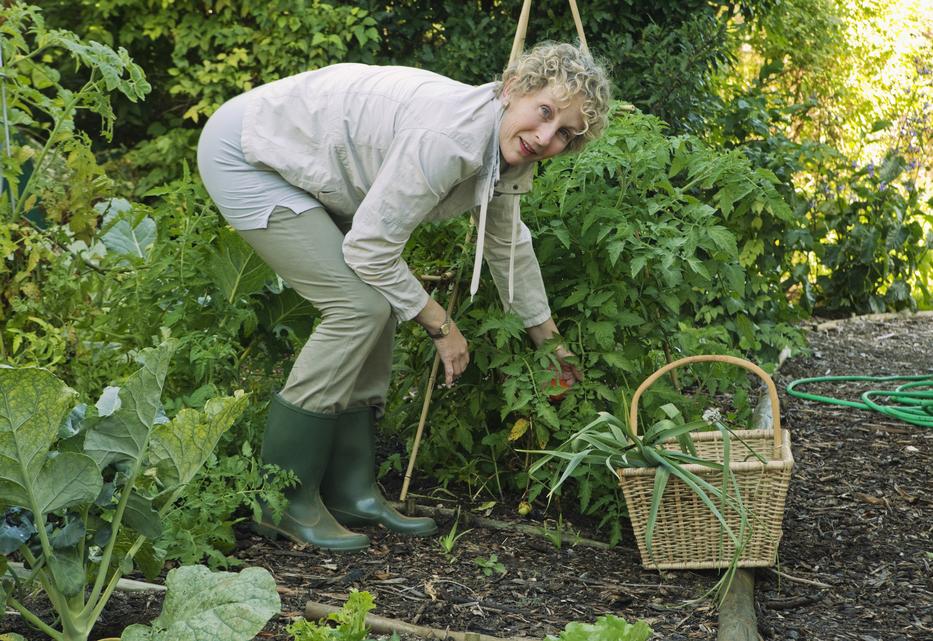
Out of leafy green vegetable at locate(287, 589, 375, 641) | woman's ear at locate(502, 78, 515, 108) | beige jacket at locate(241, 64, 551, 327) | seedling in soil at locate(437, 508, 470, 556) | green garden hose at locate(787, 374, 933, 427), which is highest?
woman's ear at locate(502, 78, 515, 108)

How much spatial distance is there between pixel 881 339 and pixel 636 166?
396 cm

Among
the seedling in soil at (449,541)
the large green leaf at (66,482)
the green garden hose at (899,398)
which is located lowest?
the seedling in soil at (449,541)

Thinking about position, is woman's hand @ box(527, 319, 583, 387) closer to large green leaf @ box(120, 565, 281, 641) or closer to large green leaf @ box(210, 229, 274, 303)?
large green leaf @ box(210, 229, 274, 303)

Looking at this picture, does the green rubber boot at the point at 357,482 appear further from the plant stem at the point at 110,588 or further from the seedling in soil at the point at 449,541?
the plant stem at the point at 110,588

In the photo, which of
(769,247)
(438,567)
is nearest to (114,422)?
(438,567)

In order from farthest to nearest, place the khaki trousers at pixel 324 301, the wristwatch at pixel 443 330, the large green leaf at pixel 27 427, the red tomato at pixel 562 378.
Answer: the red tomato at pixel 562 378, the wristwatch at pixel 443 330, the khaki trousers at pixel 324 301, the large green leaf at pixel 27 427

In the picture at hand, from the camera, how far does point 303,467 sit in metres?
2.92

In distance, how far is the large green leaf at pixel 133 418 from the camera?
80.5 inches

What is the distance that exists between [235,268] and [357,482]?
0.72 m

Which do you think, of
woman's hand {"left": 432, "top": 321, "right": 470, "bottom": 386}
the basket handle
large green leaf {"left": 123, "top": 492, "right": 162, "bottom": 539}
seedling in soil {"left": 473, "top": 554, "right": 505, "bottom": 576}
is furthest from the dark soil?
woman's hand {"left": 432, "top": 321, "right": 470, "bottom": 386}

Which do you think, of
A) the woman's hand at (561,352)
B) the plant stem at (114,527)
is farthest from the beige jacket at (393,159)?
the plant stem at (114,527)

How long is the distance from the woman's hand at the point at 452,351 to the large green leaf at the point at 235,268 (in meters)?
0.60

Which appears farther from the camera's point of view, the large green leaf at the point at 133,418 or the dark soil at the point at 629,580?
the dark soil at the point at 629,580

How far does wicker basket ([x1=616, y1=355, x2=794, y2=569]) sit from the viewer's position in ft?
8.95
